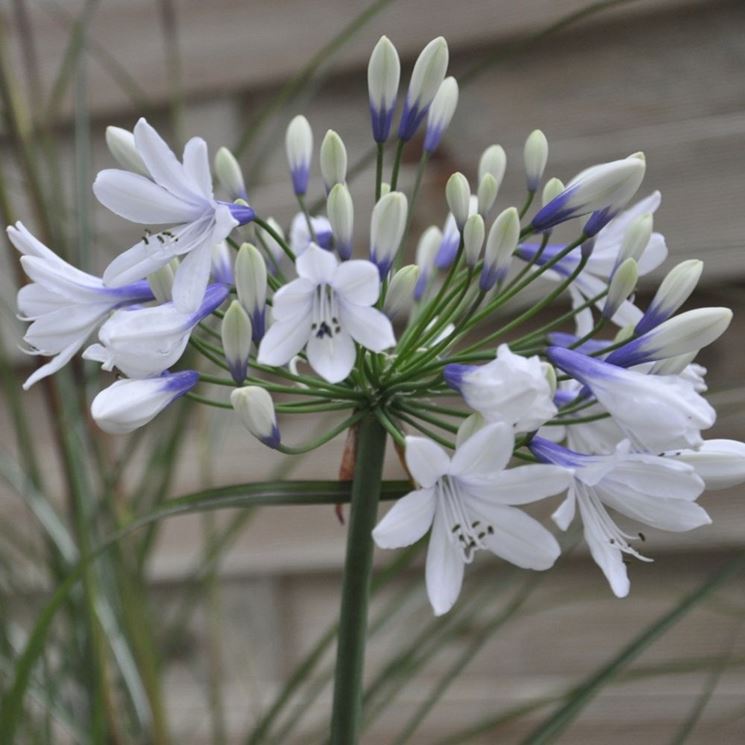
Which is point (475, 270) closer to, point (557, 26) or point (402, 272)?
point (402, 272)

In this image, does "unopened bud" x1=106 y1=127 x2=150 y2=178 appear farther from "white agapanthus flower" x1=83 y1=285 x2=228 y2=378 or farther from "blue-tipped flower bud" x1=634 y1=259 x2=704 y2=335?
"blue-tipped flower bud" x1=634 y1=259 x2=704 y2=335

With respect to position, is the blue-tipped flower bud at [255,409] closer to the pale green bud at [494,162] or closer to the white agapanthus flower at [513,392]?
the white agapanthus flower at [513,392]

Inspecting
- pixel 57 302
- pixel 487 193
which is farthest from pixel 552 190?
pixel 57 302

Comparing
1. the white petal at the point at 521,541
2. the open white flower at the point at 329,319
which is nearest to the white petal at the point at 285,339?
the open white flower at the point at 329,319

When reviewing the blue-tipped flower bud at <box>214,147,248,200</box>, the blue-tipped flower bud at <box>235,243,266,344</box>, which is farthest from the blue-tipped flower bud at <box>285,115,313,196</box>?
the blue-tipped flower bud at <box>235,243,266,344</box>

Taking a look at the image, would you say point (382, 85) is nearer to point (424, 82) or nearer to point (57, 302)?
point (424, 82)

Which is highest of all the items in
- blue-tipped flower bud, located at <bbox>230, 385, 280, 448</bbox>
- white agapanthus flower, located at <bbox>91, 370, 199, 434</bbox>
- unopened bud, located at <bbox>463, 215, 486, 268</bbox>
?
unopened bud, located at <bbox>463, 215, 486, 268</bbox>
